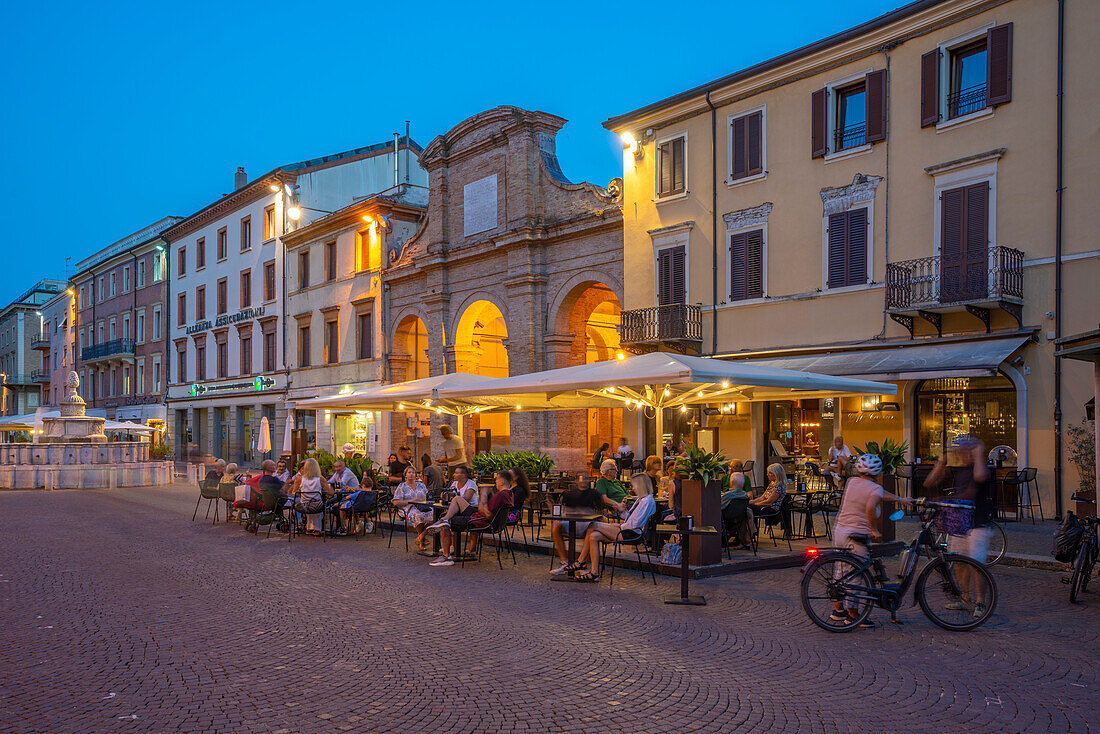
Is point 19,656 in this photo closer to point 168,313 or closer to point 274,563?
point 274,563

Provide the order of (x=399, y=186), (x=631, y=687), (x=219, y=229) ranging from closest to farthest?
1. (x=631, y=687)
2. (x=399, y=186)
3. (x=219, y=229)

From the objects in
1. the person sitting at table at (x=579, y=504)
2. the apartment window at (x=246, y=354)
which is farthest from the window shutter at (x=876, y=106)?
the apartment window at (x=246, y=354)

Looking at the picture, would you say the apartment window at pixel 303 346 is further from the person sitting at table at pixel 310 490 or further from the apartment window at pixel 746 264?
the person sitting at table at pixel 310 490

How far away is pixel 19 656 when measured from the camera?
262 inches

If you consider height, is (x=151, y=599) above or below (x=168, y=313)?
below

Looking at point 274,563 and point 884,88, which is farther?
point 884,88

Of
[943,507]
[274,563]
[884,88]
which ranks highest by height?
[884,88]

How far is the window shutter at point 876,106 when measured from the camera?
685 inches

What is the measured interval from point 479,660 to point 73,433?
28.4 metres

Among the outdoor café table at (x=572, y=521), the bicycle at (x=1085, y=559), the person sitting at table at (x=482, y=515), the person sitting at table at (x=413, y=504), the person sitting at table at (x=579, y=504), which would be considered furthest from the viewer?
the person sitting at table at (x=413, y=504)

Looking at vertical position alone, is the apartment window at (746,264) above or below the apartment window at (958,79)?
below

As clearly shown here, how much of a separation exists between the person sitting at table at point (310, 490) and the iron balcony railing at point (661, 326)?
9.59m

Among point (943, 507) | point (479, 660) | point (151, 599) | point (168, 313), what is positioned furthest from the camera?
point (168, 313)

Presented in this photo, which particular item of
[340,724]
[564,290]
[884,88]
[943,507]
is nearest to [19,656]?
[340,724]
